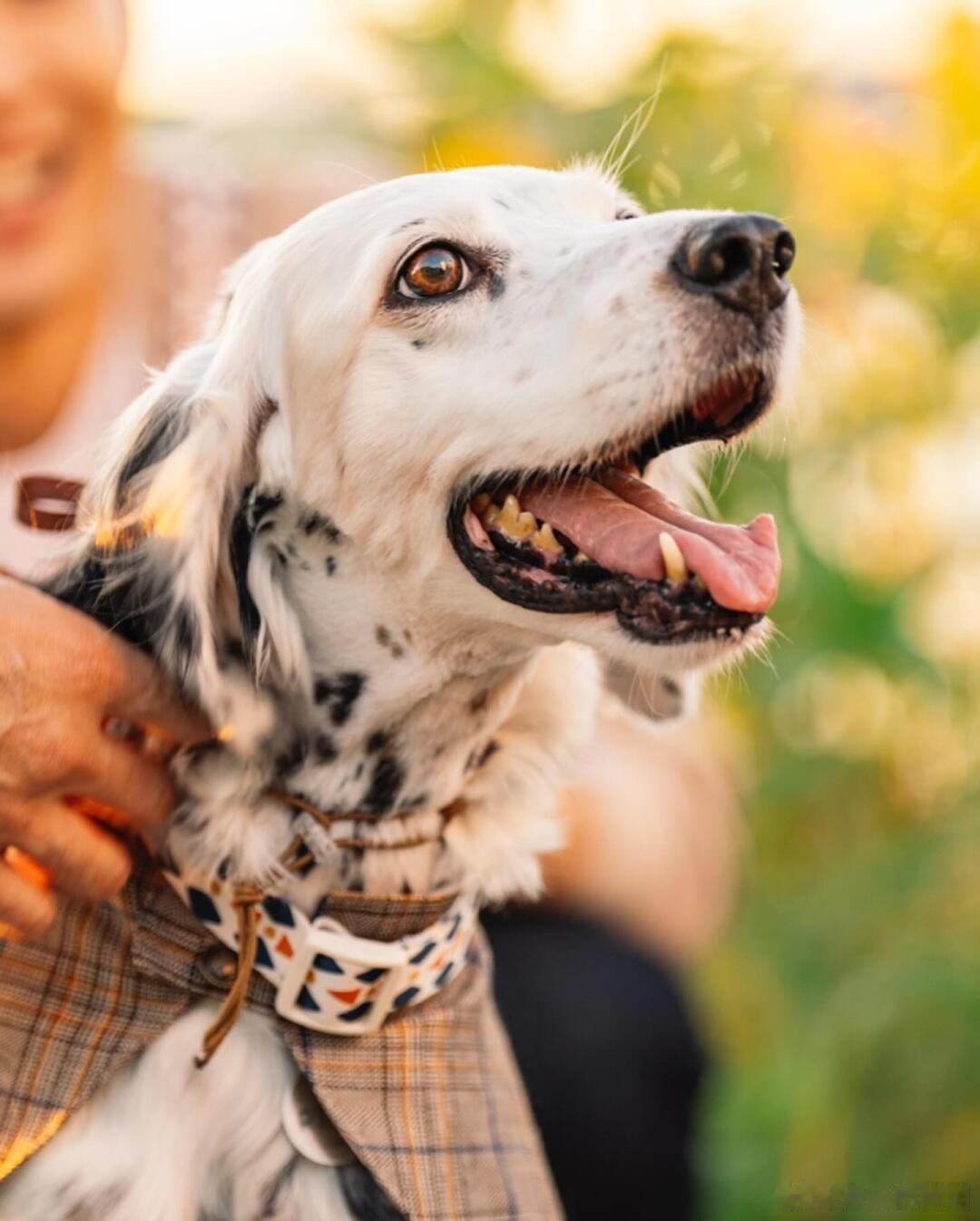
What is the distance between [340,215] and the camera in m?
1.34

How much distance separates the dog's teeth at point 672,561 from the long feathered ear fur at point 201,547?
0.37 metres

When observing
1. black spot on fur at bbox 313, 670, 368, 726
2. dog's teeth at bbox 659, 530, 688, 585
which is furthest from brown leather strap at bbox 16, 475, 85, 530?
dog's teeth at bbox 659, 530, 688, 585

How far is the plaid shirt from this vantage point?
4.16 feet

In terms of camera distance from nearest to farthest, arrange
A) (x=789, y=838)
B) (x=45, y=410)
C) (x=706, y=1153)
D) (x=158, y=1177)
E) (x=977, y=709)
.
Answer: (x=158, y=1177), (x=45, y=410), (x=706, y=1153), (x=977, y=709), (x=789, y=838)

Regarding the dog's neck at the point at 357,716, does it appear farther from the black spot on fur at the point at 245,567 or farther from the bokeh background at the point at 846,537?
the bokeh background at the point at 846,537

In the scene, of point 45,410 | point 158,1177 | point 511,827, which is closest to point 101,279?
point 45,410

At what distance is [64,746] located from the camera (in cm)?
131

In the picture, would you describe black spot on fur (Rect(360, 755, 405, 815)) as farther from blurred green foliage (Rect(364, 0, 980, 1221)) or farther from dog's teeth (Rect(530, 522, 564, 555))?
blurred green foliage (Rect(364, 0, 980, 1221))

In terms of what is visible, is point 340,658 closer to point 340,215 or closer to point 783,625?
point 340,215

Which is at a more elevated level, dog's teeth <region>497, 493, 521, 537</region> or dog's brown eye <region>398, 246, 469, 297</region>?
dog's brown eye <region>398, 246, 469, 297</region>

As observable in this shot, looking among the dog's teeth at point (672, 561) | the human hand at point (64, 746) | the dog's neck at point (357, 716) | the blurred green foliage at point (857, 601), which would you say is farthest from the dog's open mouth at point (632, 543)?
the blurred green foliage at point (857, 601)

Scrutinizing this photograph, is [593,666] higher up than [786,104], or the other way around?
[786,104]

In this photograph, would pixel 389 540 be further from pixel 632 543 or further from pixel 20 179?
pixel 20 179

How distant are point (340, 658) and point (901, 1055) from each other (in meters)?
1.92
